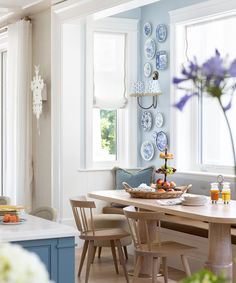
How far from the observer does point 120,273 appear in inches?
246

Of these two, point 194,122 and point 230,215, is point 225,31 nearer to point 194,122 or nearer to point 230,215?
point 194,122

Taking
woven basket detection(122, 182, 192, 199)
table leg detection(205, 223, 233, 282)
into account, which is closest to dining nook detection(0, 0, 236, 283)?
woven basket detection(122, 182, 192, 199)

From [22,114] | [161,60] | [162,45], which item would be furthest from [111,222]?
[162,45]

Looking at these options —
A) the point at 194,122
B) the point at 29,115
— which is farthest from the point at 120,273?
the point at 29,115

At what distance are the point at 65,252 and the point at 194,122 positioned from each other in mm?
3811

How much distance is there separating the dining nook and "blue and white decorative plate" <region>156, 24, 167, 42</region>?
0.5 inches

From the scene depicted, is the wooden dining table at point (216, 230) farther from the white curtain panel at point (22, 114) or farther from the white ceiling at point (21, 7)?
the white ceiling at point (21, 7)

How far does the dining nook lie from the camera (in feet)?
21.6

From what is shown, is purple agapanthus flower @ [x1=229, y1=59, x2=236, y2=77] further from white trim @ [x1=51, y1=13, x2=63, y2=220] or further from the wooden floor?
white trim @ [x1=51, y1=13, x2=63, y2=220]

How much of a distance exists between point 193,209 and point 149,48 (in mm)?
3371

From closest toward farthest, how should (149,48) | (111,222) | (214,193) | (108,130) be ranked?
(214,193) < (111,222) < (149,48) < (108,130)

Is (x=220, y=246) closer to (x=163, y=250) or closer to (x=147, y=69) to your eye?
(x=163, y=250)

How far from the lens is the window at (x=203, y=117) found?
22.3 ft

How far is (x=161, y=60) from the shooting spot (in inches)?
296
